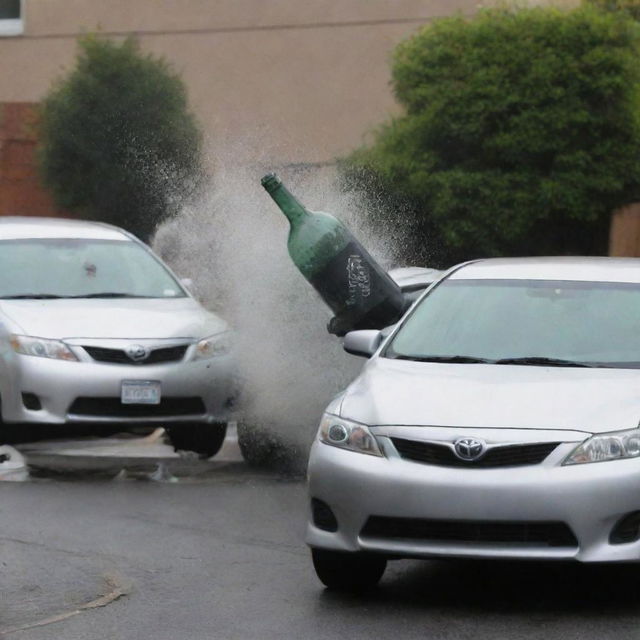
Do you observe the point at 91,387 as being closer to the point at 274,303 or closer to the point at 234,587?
the point at 274,303

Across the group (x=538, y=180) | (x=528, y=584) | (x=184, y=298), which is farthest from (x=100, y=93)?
(x=528, y=584)

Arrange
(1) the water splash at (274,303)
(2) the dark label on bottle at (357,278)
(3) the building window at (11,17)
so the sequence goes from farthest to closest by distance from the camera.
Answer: (3) the building window at (11,17), (1) the water splash at (274,303), (2) the dark label on bottle at (357,278)

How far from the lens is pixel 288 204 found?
11.0 metres

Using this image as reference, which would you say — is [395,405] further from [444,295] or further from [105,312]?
[105,312]

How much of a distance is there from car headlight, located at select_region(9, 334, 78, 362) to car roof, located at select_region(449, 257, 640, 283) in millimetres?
3275

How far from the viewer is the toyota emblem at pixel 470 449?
6.71m

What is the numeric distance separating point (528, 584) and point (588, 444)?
3.47 feet

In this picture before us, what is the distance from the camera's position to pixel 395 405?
7086mm

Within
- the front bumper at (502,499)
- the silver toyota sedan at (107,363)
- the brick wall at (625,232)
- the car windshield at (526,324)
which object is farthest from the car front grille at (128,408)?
the brick wall at (625,232)

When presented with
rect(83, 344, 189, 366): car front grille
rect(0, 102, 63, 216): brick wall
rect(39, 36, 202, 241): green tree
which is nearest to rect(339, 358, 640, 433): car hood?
rect(83, 344, 189, 366): car front grille

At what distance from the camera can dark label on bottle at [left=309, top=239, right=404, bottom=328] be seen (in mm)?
10891

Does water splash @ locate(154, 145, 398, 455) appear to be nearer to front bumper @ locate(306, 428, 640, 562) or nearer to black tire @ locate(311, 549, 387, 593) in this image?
black tire @ locate(311, 549, 387, 593)

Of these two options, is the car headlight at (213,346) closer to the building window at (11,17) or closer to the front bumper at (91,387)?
the front bumper at (91,387)

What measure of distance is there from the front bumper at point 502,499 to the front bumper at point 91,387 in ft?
14.1
